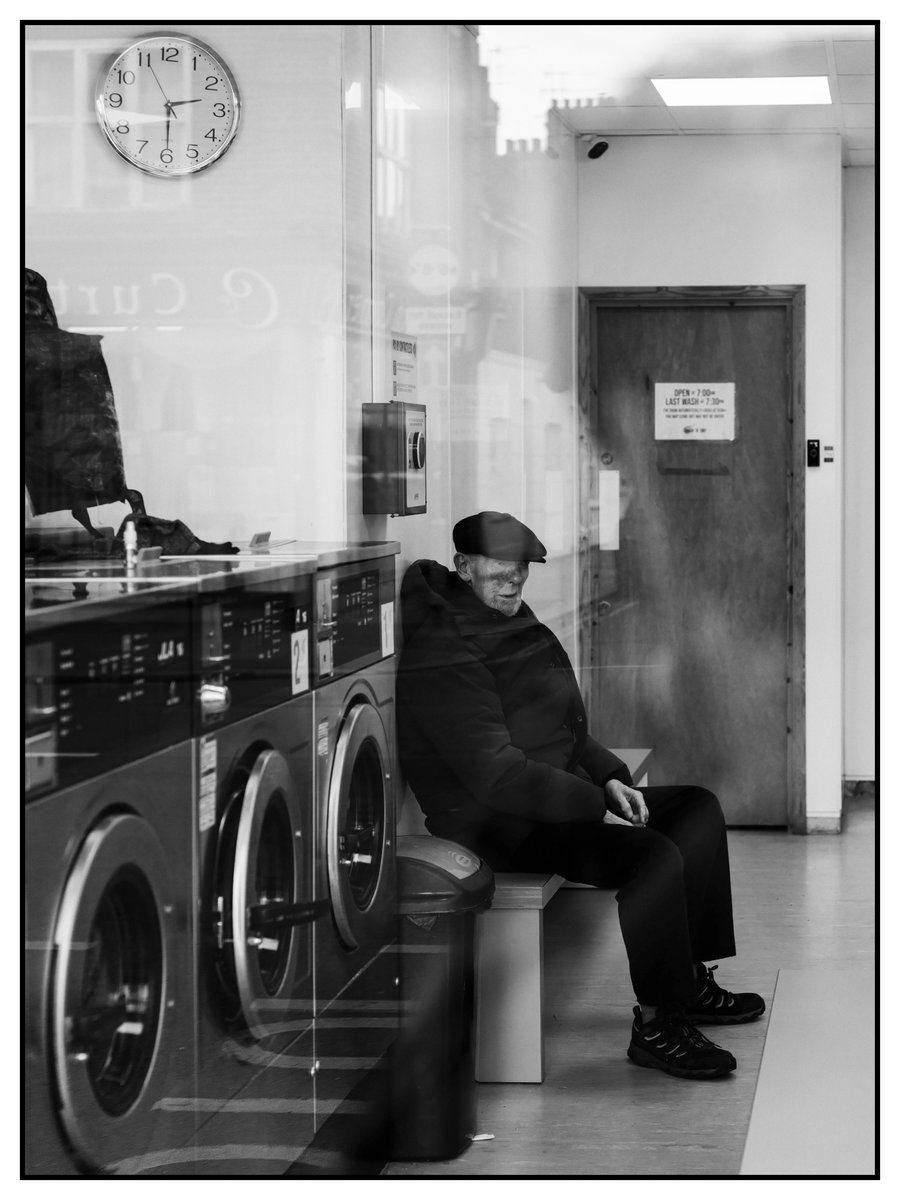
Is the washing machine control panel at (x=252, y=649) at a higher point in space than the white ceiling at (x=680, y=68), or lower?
lower

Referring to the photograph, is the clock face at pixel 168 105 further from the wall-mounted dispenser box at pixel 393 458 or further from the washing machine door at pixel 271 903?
the washing machine door at pixel 271 903

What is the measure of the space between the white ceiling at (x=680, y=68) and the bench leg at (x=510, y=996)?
158 cm

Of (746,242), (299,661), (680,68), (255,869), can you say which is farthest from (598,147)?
(255,869)

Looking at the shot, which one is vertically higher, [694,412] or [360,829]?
[694,412]

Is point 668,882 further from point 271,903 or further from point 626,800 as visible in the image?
point 271,903

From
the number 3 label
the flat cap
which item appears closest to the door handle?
the number 3 label

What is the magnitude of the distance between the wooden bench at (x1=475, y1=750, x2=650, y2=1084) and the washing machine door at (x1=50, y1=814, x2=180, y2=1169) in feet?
3.62

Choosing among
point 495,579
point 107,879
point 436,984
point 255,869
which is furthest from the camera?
point 495,579

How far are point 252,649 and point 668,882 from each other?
106cm

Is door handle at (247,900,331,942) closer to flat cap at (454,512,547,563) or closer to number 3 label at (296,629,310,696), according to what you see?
number 3 label at (296,629,310,696)

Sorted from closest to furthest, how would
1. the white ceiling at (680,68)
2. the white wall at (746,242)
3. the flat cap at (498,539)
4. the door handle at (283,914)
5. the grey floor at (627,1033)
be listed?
the door handle at (283,914), the white ceiling at (680,68), the grey floor at (627,1033), the white wall at (746,242), the flat cap at (498,539)

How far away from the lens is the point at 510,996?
3010mm

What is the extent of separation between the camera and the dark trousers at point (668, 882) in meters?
2.79

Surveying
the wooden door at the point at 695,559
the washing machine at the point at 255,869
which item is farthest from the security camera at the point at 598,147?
the washing machine at the point at 255,869
